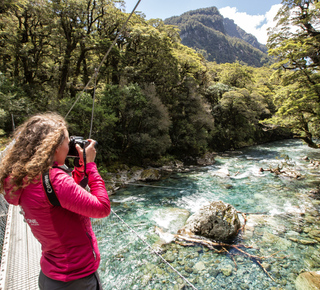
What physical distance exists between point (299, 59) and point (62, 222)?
11.0 m

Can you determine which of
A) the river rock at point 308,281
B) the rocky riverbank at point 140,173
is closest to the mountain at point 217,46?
the rocky riverbank at point 140,173

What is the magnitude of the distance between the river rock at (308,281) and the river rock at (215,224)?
1.65m

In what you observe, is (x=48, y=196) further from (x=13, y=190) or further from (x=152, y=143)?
(x=152, y=143)

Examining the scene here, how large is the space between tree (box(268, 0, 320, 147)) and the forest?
0.04m

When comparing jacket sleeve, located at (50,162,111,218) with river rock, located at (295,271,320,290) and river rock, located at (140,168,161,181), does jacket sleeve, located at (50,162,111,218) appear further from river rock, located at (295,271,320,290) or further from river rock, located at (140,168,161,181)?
river rock, located at (140,168,161,181)

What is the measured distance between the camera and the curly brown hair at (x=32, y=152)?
0.99 m

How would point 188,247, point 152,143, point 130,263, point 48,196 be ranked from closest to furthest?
point 48,196, point 130,263, point 188,247, point 152,143

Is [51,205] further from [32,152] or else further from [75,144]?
[75,144]

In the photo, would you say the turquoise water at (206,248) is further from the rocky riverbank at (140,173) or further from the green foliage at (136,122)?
the green foliage at (136,122)

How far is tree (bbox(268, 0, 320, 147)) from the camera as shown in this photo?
802 cm

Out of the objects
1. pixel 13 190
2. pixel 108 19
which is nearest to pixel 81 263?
pixel 13 190

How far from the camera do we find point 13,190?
995 mm

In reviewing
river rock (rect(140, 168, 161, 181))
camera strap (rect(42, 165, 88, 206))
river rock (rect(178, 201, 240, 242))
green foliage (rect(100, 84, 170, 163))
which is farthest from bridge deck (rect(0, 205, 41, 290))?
green foliage (rect(100, 84, 170, 163))

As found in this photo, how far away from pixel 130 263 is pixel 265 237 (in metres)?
3.98
